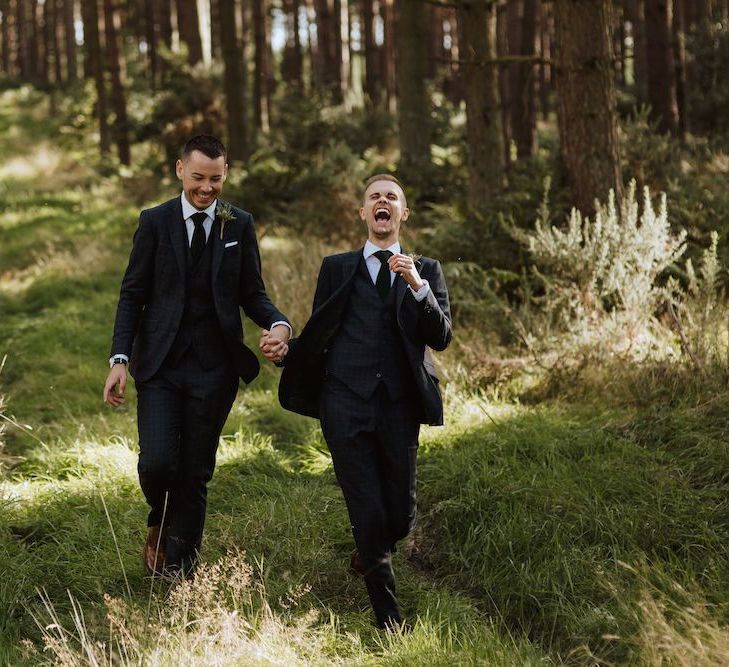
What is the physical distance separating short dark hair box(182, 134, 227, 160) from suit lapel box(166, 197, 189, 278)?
307 mm

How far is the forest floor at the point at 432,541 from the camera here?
3.75 meters

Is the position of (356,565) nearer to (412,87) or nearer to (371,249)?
(371,249)

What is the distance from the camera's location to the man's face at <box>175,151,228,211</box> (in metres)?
4.27

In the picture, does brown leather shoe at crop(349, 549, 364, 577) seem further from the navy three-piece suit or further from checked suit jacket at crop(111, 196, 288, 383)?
checked suit jacket at crop(111, 196, 288, 383)

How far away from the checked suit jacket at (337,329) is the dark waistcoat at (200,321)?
414 mm

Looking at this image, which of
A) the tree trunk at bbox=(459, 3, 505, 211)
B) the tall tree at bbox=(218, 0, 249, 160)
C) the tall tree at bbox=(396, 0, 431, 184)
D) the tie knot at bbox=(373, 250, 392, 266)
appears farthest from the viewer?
the tall tree at bbox=(218, 0, 249, 160)

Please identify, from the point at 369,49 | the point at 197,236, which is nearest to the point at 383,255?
the point at 197,236

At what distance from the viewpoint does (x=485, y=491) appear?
5.32 m

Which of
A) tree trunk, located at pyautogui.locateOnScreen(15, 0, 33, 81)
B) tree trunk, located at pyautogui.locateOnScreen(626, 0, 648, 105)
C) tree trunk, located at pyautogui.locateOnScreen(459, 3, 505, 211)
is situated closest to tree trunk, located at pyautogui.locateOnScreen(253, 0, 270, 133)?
tree trunk, located at pyautogui.locateOnScreen(626, 0, 648, 105)

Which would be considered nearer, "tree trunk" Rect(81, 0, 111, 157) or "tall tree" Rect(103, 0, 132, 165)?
"tall tree" Rect(103, 0, 132, 165)

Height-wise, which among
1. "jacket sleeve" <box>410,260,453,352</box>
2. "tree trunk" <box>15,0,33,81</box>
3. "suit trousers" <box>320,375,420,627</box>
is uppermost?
"tree trunk" <box>15,0,33,81</box>

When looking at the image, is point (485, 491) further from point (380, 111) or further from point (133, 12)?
point (133, 12)

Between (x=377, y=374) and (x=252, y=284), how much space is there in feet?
3.17

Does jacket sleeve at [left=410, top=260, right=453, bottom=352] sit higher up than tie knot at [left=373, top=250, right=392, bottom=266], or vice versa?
tie knot at [left=373, top=250, right=392, bottom=266]
